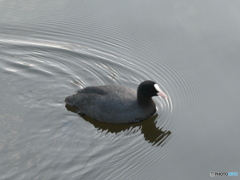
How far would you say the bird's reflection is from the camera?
8570mm

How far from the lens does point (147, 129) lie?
884cm

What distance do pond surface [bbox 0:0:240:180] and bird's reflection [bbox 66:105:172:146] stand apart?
0.02 meters

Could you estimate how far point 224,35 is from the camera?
10.8m

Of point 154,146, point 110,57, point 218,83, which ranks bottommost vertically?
point 154,146

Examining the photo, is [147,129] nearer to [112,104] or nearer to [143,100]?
[143,100]

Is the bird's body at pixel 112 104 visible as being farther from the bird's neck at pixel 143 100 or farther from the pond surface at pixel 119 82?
the pond surface at pixel 119 82

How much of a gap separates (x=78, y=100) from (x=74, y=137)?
1.03 meters

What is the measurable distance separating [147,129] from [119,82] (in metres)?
1.45

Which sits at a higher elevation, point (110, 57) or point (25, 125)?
point (110, 57)

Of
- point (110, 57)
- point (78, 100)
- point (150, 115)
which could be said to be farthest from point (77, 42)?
point (150, 115)

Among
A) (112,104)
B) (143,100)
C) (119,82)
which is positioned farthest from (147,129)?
(119,82)

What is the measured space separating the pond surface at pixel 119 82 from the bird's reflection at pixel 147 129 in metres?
0.02

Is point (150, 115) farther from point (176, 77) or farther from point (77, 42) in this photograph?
point (77, 42)

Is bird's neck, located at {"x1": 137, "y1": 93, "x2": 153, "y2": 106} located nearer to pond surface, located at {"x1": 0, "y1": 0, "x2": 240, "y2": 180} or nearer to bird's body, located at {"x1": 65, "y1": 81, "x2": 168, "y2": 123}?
bird's body, located at {"x1": 65, "y1": 81, "x2": 168, "y2": 123}
